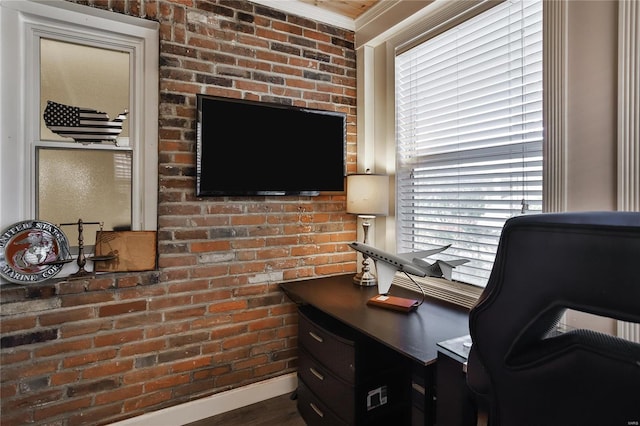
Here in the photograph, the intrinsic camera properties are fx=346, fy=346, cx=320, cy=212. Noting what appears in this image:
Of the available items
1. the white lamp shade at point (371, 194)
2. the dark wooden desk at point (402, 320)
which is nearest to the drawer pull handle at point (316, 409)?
the dark wooden desk at point (402, 320)

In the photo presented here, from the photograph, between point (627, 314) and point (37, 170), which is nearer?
point (627, 314)

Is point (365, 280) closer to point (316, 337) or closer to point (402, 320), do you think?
point (316, 337)

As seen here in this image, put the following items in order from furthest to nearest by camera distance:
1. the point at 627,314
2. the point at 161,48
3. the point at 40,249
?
1. the point at 161,48
2. the point at 40,249
3. the point at 627,314

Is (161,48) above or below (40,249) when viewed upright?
above

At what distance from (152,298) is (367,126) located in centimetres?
188

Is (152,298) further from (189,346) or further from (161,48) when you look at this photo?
(161,48)

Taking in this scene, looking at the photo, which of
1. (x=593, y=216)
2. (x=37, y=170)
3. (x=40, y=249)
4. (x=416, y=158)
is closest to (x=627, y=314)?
(x=593, y=216)

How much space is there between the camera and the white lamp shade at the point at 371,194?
234 centimetres

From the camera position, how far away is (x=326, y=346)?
6.14 feet

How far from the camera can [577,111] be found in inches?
55.7

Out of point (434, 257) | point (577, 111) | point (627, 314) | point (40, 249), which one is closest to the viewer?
point (627, 314)

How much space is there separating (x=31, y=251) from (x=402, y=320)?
1885 mm

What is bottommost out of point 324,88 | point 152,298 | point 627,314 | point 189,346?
point 189,346

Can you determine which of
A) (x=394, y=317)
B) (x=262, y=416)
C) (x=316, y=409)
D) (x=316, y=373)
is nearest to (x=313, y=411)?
(x=316, y=409)
